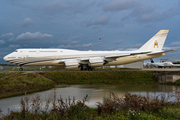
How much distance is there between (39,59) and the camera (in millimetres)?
31594

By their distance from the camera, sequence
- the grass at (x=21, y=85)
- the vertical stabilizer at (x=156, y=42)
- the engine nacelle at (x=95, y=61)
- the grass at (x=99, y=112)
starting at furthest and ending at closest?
the vertical stabilizer at (x=156, y=42) → the engine nacelle at (x=95, y=61) → the grass at (x=21, y=85) → the grass at (x=99, y=112)

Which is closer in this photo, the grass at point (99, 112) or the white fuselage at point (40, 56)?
the grass at point (99, 112)

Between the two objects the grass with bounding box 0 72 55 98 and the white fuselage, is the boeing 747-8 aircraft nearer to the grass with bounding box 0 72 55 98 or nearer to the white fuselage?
the white fuselage

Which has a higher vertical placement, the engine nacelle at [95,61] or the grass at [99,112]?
the engine nacelle at [95,61]

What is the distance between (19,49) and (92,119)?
28.7 meters

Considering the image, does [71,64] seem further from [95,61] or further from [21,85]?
[21,85]

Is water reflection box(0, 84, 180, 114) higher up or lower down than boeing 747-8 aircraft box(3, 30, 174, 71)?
lower down

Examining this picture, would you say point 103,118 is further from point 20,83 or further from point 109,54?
point 109,54

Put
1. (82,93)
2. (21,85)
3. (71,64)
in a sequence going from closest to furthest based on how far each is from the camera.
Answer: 1. (82,93)
2. (21,85)
3. (71,64)

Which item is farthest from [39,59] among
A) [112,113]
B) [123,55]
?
[112,113]

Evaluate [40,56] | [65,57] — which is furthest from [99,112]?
[40,56]

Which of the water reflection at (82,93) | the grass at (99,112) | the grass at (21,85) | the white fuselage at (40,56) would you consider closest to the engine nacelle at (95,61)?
the white fuselage at (40,56)

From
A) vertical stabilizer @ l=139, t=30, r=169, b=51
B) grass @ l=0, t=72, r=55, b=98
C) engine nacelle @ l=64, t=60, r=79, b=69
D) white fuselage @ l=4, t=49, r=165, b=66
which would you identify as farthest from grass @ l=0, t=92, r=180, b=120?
vertical stabilizer @ l=139, t=30, r=169, b=51

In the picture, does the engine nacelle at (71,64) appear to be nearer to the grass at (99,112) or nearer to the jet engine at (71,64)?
the jet engine at (71,64)
